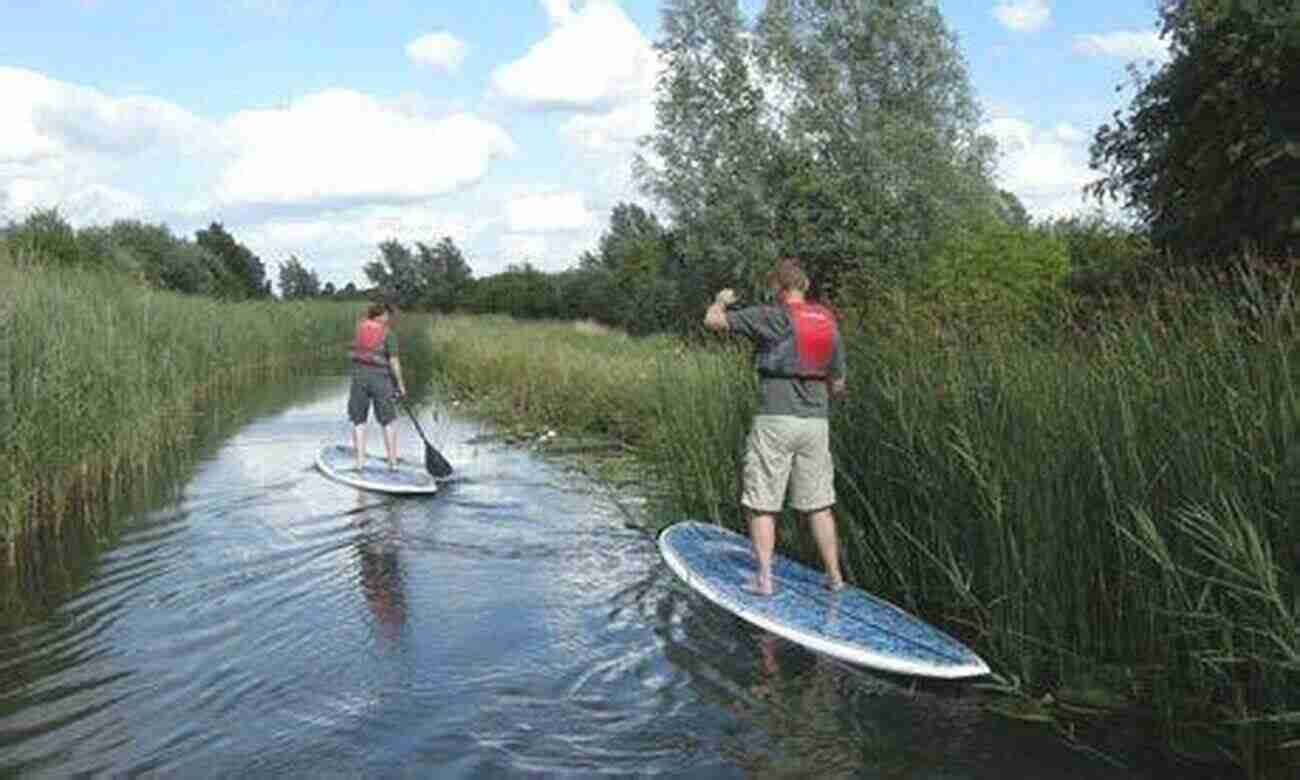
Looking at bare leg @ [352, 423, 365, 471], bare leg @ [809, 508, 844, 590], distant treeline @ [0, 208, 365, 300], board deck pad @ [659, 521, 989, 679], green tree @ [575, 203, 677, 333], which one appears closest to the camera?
board deck pad @ [659, 521, 989, 679]

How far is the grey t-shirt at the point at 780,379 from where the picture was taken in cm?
855

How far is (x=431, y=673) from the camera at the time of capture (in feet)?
26.9

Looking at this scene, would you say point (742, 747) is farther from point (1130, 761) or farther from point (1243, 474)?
point (1243, 474)

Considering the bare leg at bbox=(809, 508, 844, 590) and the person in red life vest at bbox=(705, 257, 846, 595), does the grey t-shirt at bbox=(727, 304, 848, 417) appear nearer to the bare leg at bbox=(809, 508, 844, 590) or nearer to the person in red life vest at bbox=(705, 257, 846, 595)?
the person in red life vest at bbox=(705, 257, 846, 595)

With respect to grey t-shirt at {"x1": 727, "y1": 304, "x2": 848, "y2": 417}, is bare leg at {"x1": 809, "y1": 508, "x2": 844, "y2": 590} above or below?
below

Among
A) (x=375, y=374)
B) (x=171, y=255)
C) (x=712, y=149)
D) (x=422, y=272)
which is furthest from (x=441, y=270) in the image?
(x=375, y=374)

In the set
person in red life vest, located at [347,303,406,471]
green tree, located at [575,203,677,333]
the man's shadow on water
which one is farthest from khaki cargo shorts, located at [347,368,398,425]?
green tree, located at [575,203,677,333]

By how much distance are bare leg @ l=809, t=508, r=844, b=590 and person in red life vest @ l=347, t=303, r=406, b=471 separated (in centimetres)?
839

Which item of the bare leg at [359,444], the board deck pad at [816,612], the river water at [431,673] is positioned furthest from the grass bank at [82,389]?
the board deck pad at [816,612]

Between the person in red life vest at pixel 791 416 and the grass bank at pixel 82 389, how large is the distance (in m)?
6.50

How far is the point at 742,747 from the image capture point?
6.77 meters

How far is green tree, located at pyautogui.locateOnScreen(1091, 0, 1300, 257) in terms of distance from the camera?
14.2 meters

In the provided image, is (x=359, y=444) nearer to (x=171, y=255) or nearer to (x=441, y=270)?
(x=171, y=255)

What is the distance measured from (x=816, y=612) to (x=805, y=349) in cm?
165
